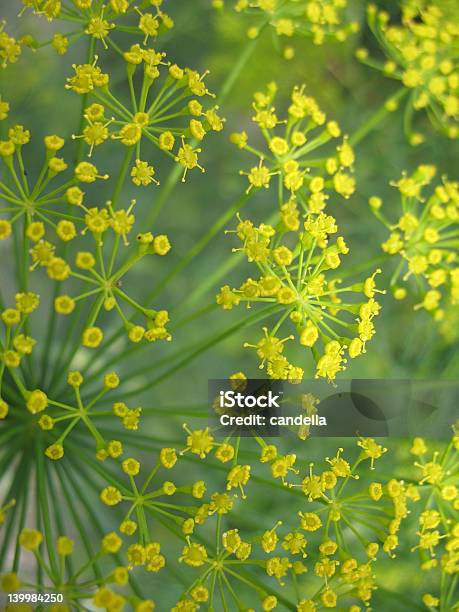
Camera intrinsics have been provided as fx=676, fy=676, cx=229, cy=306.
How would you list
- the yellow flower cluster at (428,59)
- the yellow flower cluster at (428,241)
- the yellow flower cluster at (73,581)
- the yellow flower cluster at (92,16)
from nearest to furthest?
the yellow flower cluster at (73,581), the yellow flower cluster at (92,16), the yellow flower cluster at (428,241), the yellow flower cluster at (428,59)

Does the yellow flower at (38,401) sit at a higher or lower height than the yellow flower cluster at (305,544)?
higher

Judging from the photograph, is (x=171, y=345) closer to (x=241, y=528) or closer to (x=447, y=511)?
(x=241, y=528)

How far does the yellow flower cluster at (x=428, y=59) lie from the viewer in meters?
0.99


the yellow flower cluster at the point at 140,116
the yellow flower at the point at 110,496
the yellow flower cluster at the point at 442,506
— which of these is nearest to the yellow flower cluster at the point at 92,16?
the yellow flower cluster at the point at 140,116

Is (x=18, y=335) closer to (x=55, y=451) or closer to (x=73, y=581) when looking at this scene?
(x=55, y=451)

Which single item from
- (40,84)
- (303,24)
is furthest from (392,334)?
(40,84)

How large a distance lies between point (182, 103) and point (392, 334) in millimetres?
534

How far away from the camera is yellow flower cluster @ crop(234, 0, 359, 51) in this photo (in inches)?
35.9

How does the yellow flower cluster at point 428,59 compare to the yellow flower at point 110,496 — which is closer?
the yellow flower at point 110,496

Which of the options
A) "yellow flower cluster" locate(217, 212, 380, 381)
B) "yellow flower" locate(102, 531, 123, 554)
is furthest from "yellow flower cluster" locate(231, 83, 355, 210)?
"yellow flower" locate(102, 531, 123, 554)

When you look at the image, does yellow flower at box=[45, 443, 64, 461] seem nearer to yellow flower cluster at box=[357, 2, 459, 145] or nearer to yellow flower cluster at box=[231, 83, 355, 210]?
yellow flower cluster at box=[231, 83, 355, 210]

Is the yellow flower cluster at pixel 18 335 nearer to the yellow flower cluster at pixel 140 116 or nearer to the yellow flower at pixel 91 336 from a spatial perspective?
the yellow flower at pixel 91 336

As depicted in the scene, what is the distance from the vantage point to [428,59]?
38.5 inches

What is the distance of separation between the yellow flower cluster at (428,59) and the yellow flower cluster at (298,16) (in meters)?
0.09
